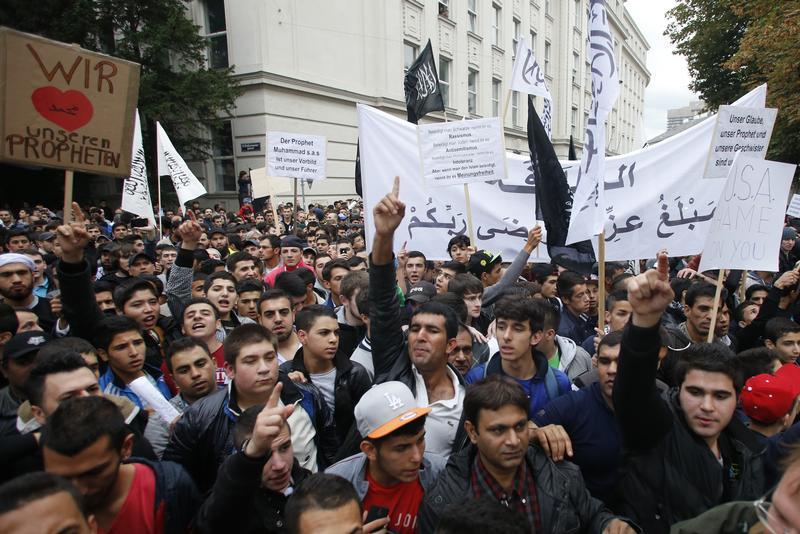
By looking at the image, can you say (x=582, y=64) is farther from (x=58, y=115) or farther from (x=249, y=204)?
(x=58, y=115)

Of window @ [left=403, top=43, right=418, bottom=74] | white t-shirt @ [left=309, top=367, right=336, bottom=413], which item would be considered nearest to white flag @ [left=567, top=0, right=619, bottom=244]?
white t-shirt @ [left=309, top=367, right=336, bottom=413]

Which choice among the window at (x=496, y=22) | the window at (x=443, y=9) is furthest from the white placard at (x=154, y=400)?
the window at (x=496, y=22)

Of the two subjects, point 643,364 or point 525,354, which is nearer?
point 643,364

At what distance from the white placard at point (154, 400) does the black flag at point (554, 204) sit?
134 inches

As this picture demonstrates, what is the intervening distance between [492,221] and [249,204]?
10663 mm

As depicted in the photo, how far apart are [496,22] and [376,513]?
1178 inches

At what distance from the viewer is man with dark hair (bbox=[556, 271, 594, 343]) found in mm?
4395

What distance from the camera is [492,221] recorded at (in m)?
5.86

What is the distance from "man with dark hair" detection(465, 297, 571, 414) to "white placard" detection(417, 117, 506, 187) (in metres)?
2.36

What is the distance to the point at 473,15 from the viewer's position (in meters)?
25.8

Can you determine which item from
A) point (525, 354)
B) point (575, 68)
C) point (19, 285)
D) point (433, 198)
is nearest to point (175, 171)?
point (19, 285)

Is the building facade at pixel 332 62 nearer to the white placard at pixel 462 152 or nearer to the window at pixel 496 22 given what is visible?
the window at pixel 496 22

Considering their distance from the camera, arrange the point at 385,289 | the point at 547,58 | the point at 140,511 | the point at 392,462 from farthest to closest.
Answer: the point at 547,58 → the point at 385,289 → the point at 392,462 → the point at 140,511

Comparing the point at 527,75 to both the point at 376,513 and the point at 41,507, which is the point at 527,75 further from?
the point at 41,507
